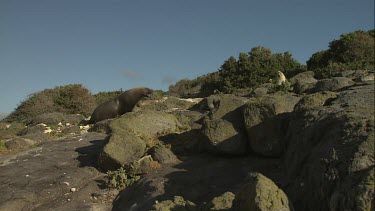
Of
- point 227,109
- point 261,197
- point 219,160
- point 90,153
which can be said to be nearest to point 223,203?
point 261,197

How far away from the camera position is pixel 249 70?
24.5 meters

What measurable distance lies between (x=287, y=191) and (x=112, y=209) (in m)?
3.45

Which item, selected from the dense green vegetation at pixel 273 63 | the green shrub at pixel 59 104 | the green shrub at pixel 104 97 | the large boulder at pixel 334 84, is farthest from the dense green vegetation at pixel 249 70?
the large boulder at pixel 334 84

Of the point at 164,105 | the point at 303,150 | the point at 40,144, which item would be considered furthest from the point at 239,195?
the point at 164,105

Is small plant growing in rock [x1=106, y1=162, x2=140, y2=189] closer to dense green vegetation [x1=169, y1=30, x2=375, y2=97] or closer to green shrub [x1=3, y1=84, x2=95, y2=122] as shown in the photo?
dense green vegetation [x1=169, y1=30, x2=375, y2=97]

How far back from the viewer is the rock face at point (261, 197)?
4.45m

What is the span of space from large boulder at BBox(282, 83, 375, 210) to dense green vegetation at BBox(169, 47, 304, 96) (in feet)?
55.8

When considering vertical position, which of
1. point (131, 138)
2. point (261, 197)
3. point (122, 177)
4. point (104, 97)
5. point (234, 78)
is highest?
point (104, 97)

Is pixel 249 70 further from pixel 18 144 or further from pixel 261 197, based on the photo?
pixel 261 197

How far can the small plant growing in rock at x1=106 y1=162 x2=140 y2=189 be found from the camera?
830 centimetres

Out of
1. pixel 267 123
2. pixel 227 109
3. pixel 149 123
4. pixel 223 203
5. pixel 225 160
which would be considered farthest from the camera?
pixel 149 123

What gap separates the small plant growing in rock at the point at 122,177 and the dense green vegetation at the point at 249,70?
15039mm

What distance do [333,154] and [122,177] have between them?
472 centimetres

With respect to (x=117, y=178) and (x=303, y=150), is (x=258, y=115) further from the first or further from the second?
(x=117, y=178)
